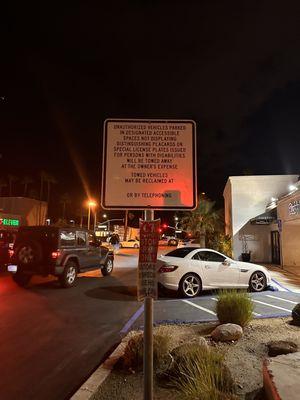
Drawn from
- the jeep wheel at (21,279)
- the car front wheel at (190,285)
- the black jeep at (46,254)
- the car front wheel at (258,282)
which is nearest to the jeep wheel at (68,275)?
the black jeep at (46,254)

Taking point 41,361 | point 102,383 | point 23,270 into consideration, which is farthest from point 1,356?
point 23,270

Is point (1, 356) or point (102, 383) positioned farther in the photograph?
point (1, 356)

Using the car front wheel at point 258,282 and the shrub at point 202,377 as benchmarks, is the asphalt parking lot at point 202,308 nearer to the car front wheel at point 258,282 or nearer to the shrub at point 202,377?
the car front wheel at point 258,282

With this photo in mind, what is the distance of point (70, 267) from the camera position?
44.8 ft

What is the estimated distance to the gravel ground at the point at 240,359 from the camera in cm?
430

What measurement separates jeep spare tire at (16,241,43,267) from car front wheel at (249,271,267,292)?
7.18 meters

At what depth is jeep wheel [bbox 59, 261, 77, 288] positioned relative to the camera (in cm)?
1311

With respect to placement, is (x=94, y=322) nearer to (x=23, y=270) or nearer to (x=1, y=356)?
(x=1, y=356)

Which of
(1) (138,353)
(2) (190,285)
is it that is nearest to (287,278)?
(2) (190,285)

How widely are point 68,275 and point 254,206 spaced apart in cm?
1437

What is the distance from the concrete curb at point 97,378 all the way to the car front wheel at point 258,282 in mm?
7573

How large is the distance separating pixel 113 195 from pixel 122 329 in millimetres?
4976

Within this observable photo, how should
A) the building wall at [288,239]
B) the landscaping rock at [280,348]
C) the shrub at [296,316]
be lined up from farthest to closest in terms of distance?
the building wall at [288,239] < the shrub at [296,316] < the landscaping rock at [280,348]

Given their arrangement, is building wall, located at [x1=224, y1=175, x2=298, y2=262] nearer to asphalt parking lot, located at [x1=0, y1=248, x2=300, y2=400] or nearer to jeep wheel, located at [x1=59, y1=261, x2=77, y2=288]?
asphalt parking lot, located at [x1=0, y1=248, x2=300, y2=400]
